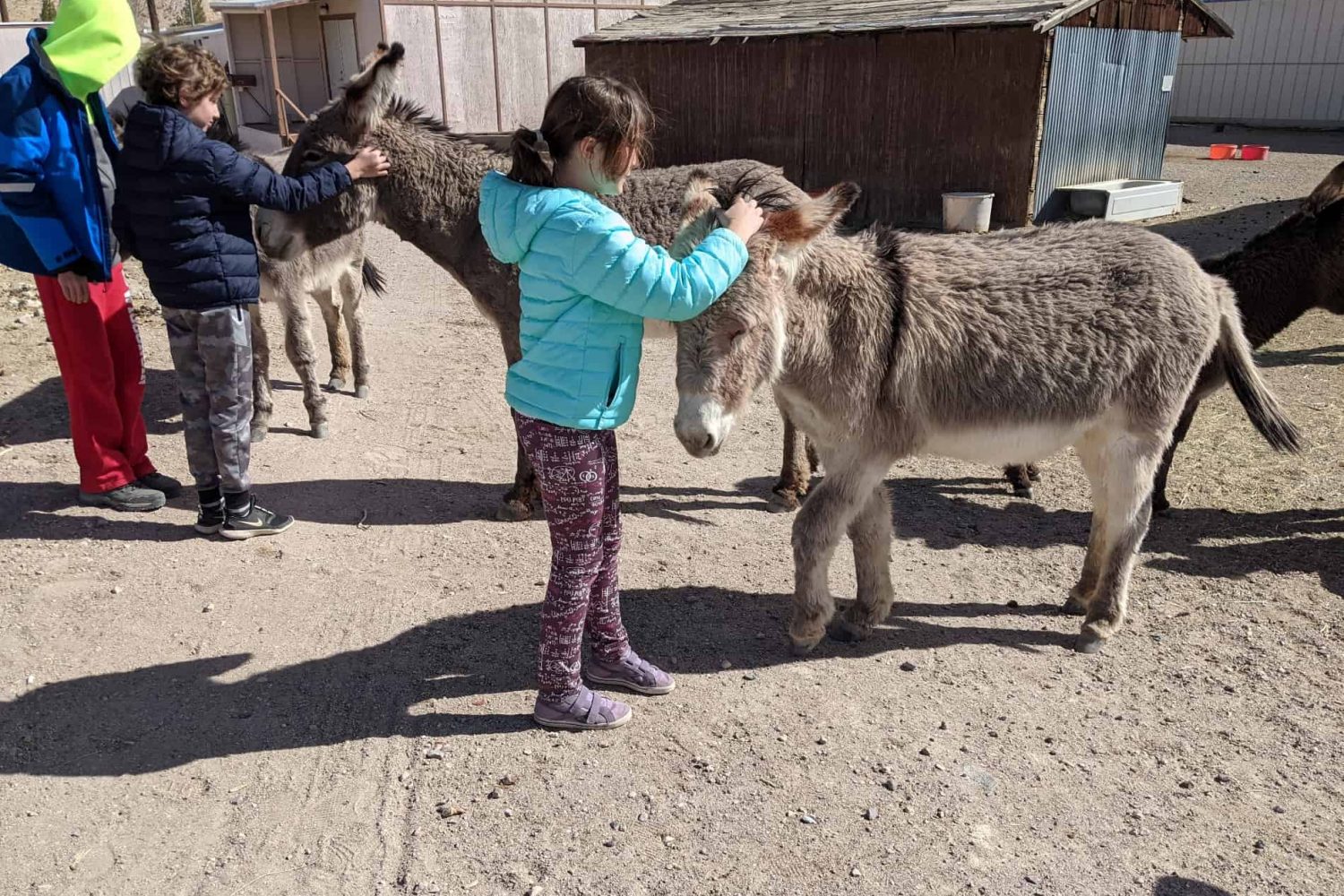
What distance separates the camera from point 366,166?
440 cm

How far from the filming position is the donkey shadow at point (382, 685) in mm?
3113

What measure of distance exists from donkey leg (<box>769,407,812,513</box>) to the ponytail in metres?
2.59

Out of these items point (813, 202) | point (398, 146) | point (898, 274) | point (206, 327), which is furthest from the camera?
point (398, 146)

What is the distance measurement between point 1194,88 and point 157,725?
2804cm

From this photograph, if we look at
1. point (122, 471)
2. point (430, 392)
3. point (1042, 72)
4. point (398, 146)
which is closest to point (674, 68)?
point (1042, 72)

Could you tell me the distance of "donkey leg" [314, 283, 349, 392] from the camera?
6.70m

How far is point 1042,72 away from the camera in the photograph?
451 inches

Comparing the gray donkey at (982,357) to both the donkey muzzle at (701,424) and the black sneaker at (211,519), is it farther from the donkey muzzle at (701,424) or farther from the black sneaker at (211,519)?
the black sneaker at (211,519)

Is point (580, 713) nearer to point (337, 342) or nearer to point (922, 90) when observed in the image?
point (337, 342)

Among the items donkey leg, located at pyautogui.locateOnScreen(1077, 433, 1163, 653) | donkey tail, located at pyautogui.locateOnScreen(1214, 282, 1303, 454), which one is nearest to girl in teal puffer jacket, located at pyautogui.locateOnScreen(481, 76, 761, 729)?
donkey leg, located at pyautogui.locateOnScreen(1077, 433, 1163, 653)

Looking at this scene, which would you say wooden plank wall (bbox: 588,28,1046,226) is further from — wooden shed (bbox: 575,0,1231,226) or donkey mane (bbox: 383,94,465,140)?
donkey mane (bbox: 383,94,465,140)

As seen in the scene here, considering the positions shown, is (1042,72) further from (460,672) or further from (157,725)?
(157,725)

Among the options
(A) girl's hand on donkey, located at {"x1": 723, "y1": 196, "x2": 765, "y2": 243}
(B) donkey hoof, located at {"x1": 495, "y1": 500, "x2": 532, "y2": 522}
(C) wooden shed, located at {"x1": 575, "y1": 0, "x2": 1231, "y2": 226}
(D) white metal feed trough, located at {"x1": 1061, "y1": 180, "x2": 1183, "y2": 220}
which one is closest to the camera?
(A) girl's hand on donkey, located at {"x1": 723, "y1": 196, "x2": 765, "y2": 243}

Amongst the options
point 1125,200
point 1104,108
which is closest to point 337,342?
point 1125,200
